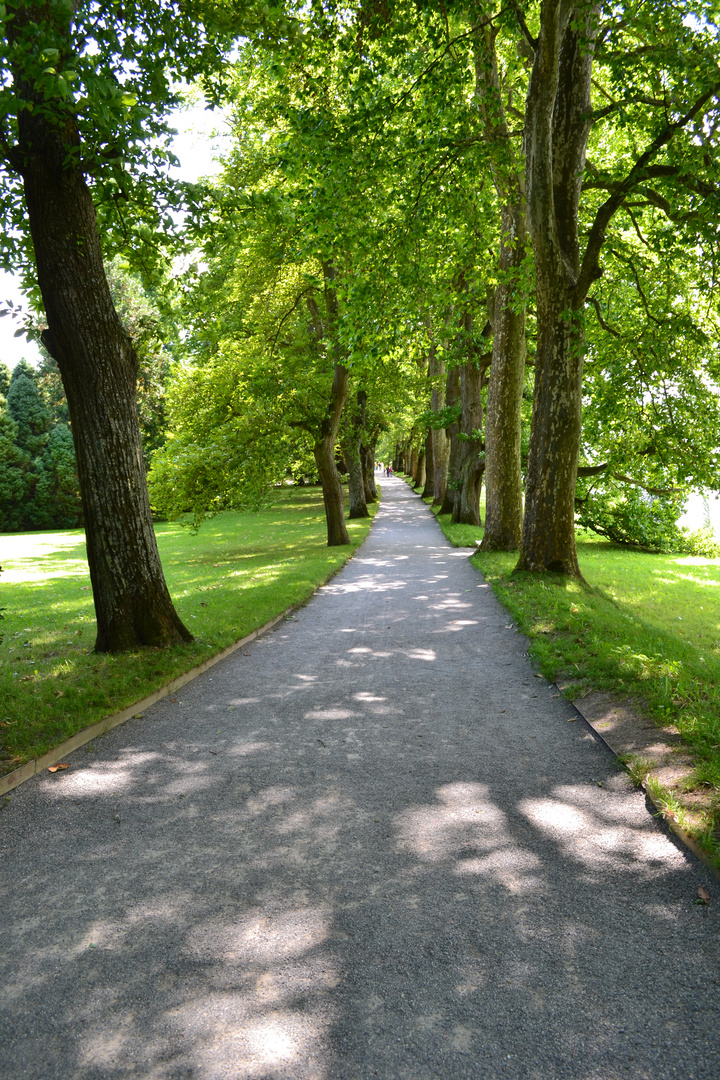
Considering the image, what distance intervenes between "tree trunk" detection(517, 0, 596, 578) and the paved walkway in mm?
6351

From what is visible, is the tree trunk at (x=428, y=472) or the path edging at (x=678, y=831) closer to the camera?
the path edging at (x=678, y=831)

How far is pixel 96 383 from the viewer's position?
25.1 feet

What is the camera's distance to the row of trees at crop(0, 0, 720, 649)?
24.8 feet

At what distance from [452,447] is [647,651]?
67.6 ft

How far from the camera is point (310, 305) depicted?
22141 millimetres

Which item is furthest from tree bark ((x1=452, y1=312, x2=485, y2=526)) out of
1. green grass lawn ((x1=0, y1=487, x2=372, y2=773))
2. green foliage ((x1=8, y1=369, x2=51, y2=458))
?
green foliage ((x1=8, y1=369, x2=51, y2=458))

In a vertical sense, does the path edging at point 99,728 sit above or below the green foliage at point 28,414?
below

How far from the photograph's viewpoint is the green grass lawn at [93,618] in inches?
242

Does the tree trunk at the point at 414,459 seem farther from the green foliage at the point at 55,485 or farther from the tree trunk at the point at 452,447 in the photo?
the tree trunk at the point at 452,447

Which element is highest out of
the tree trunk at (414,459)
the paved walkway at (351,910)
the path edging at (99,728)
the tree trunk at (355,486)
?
the tree trunk at (414,459)

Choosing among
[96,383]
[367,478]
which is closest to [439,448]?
[367,478]

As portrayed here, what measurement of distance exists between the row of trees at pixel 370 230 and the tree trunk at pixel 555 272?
0.13 ft

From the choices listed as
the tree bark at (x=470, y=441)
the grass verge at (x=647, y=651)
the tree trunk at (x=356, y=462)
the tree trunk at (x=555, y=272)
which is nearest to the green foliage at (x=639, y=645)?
the grass verge at (x=647, y=651)

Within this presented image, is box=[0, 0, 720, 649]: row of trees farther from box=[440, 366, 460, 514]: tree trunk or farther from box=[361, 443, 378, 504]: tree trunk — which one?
box=[361, 443, 378, 504]: tree trunk
